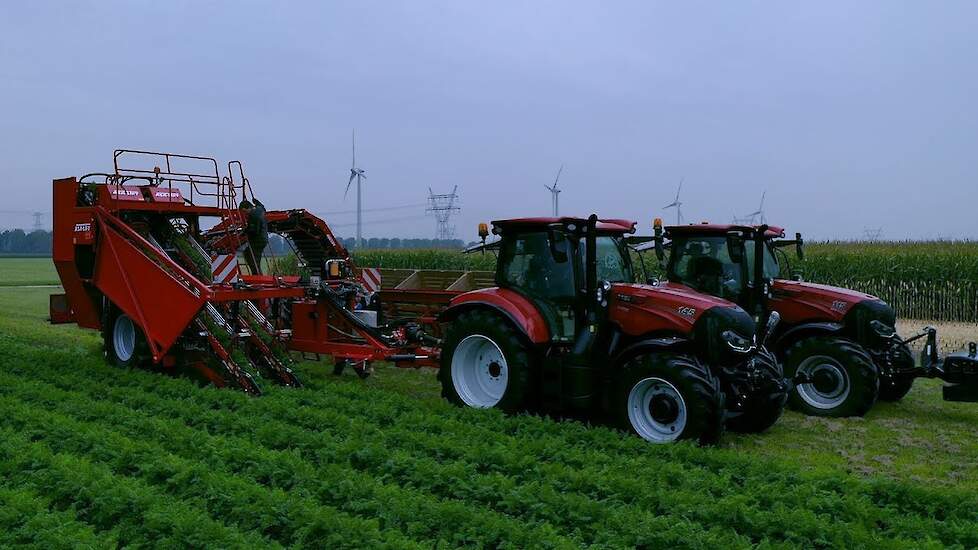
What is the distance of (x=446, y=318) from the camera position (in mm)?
8727

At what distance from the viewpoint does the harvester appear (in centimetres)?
730

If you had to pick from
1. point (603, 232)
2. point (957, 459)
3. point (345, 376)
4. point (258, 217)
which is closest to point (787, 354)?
point (957, 459)

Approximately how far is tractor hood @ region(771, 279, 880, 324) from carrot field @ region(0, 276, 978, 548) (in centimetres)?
151

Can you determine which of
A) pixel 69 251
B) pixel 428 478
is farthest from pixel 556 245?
pixel 69 251

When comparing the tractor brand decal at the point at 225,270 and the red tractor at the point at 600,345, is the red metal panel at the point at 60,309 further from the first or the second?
the red tractor at the point at 600,345

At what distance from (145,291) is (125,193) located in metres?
1.87

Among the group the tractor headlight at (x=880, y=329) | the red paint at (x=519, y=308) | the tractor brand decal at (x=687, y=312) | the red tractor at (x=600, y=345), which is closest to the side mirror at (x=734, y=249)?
the red tractor at (x=600, y=345)

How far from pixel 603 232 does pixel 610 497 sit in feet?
10.9

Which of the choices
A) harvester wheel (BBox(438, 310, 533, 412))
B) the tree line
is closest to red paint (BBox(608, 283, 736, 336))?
harvester wheel (BBox(438, 310, 533, 412))

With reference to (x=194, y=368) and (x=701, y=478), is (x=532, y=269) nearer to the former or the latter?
(x=701, y=478)

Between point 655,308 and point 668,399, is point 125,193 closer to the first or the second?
point 655,308

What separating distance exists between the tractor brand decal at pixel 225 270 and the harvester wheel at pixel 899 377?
25.7 feet

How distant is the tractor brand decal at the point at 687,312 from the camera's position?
24.0ft

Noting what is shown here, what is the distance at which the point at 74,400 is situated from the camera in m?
7.83
